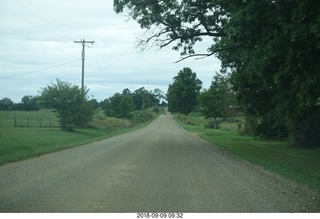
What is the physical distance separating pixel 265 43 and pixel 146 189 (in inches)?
370

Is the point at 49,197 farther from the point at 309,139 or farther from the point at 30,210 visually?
the point at 309,139

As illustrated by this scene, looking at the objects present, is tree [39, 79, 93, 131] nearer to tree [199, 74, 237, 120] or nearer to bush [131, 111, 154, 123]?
tree [199, 74, 237, 120]

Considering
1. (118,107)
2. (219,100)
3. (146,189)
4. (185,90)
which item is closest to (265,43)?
(146,189)

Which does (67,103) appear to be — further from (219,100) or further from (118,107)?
(118,107)

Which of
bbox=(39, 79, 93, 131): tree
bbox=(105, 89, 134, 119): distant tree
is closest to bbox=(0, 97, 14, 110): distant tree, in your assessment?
bbox=(39, 79, 93, 131): tree

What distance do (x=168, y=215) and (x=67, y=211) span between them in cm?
196

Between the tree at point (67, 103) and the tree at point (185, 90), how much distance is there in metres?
96.8

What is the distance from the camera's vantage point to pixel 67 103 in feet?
159

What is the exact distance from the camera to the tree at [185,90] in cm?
14575

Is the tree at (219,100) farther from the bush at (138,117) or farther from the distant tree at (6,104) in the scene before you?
the bush at (138,117)

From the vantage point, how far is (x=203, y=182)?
12.6m

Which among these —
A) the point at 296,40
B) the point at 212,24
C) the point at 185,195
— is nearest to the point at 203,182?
the point at 185,195

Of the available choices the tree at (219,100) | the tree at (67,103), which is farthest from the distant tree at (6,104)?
the tree at (219,100)

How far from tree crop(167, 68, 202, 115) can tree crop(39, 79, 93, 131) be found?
96829 mm
